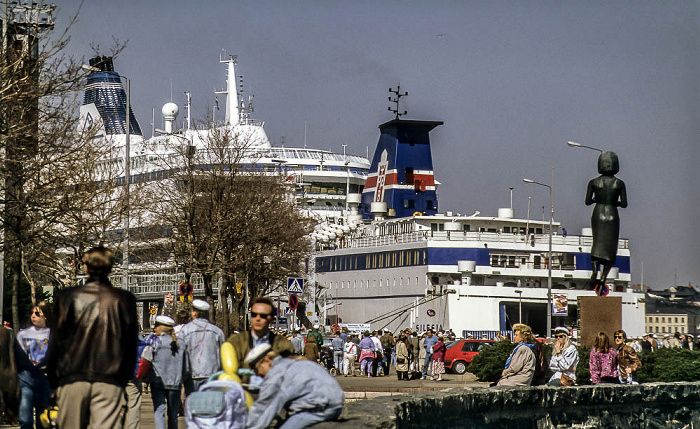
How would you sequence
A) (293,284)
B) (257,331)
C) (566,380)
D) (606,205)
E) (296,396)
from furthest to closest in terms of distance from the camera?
1. (293,284)
2. (606,205)
3. (566,380)
4. (257,331)
5. (296,396)

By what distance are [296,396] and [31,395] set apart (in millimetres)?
4556

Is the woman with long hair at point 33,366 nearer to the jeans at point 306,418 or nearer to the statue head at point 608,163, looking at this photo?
the jeans at point 306,418

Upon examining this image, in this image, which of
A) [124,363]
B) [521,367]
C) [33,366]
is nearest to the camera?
[124,363]

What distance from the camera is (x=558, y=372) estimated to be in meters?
14.8

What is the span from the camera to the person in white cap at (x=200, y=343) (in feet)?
35.8

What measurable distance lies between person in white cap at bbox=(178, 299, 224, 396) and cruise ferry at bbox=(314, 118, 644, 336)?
173ft

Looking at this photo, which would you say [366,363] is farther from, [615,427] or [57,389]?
[57,389]

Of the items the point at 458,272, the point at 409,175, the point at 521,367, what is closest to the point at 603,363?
the point at 521,367

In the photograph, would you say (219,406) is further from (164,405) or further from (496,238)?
(496,238)

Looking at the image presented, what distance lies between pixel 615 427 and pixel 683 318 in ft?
411

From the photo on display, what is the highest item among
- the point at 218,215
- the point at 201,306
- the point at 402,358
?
the point at 218,215

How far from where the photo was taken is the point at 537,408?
33.5 ft

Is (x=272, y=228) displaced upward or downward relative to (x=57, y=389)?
upward

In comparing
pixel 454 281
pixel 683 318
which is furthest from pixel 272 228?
pixel 683 318
